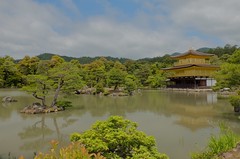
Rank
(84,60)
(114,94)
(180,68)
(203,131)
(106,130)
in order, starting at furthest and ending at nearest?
1. (84,60)
2. (180,68)
3. (114,94)
4. (203,131)
5. (106,130)

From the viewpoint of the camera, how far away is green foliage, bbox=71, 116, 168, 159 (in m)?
4.09

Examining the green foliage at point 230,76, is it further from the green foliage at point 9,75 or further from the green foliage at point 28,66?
the green foliage at point 28,66

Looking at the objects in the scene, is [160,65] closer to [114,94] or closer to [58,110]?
[114,94]

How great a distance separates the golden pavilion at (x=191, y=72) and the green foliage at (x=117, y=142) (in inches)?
1075

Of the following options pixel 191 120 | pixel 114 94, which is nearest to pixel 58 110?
pixel 191 120

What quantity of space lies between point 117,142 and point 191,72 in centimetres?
2870

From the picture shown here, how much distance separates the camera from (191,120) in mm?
10109

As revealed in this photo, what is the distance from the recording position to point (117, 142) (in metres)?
4.27

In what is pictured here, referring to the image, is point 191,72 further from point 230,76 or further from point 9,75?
point 9,75

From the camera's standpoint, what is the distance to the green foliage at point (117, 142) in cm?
409

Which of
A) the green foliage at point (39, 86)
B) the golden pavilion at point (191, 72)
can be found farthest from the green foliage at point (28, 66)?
the green foliage at point (39, 86)

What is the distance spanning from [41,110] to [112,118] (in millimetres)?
9193

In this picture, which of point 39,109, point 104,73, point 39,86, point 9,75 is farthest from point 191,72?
point 9,75

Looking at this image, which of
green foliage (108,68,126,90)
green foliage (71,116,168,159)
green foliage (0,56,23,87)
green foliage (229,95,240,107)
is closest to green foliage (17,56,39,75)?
green foliage (0,56,23,87)
